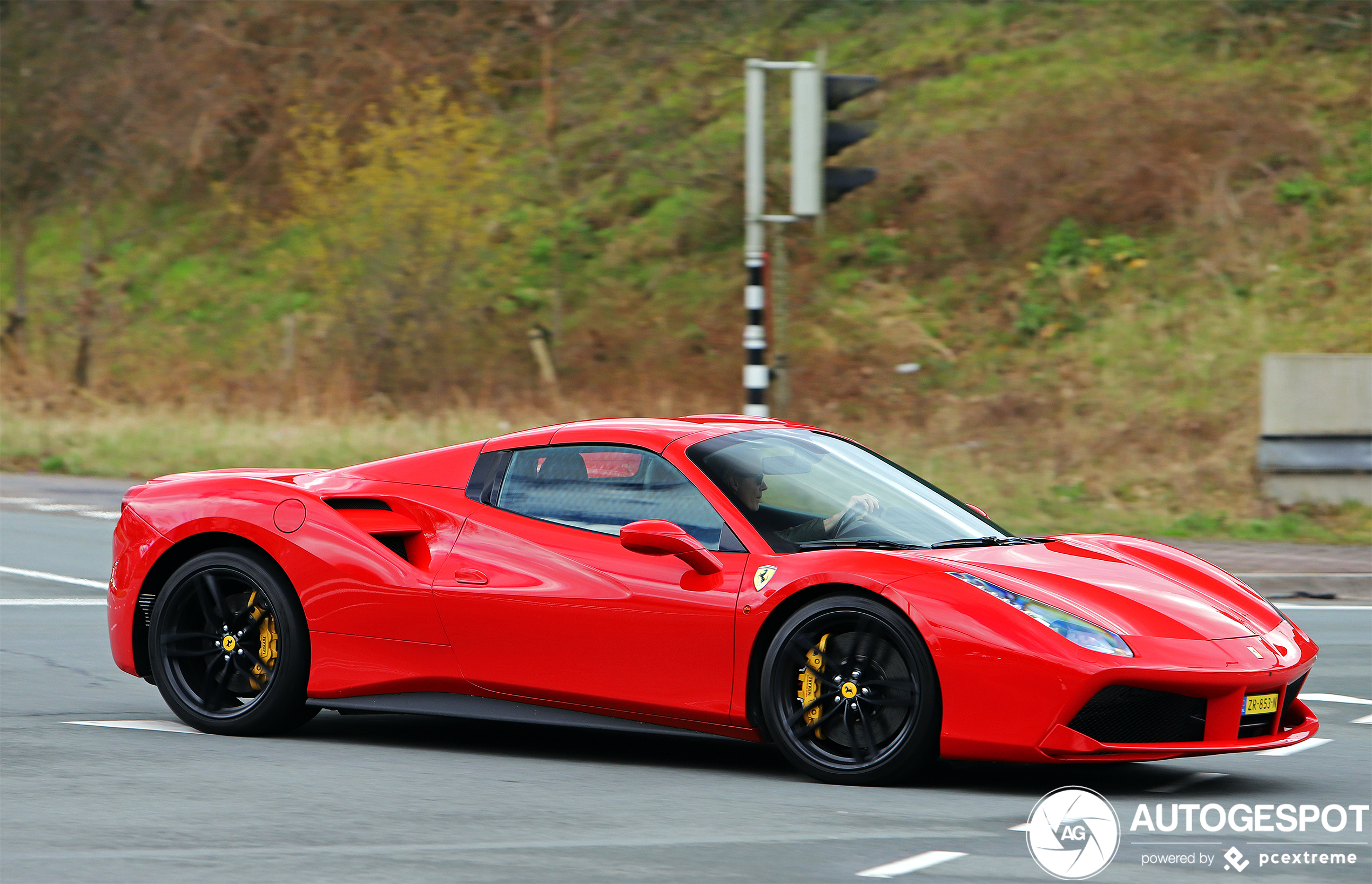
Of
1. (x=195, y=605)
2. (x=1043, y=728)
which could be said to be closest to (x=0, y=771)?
(x=195, y=605)

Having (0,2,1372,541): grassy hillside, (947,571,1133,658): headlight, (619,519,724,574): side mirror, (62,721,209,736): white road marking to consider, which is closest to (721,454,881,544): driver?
(619,519,724,574): side mirror

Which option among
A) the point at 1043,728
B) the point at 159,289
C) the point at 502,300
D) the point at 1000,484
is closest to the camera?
the point at 1043,728

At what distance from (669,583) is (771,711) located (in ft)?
1.89

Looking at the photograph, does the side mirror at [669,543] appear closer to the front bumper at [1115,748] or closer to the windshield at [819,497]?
the windshield at [819,497]

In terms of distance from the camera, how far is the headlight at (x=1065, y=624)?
545cm

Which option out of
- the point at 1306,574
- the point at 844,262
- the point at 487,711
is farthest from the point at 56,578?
the point at 844,262

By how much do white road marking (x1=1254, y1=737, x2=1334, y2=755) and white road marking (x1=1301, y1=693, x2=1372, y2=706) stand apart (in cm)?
102

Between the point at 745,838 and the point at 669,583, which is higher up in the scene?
the point at 669,583

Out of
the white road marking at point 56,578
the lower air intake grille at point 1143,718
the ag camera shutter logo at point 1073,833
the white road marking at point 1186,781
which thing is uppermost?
the lower air intake grille at point 1143,718

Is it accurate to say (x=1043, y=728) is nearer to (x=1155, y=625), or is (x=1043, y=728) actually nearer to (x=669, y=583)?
(x=1155, y=625)

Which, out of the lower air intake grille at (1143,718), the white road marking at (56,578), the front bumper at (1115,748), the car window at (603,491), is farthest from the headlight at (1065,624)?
the white road marking at (56,578)

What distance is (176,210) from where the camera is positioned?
37.4 m

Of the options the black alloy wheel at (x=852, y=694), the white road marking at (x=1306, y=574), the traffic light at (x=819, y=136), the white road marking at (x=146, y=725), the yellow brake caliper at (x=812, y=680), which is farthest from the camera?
the traffic light at (x=819, y=136)

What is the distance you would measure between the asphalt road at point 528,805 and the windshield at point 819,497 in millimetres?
867
